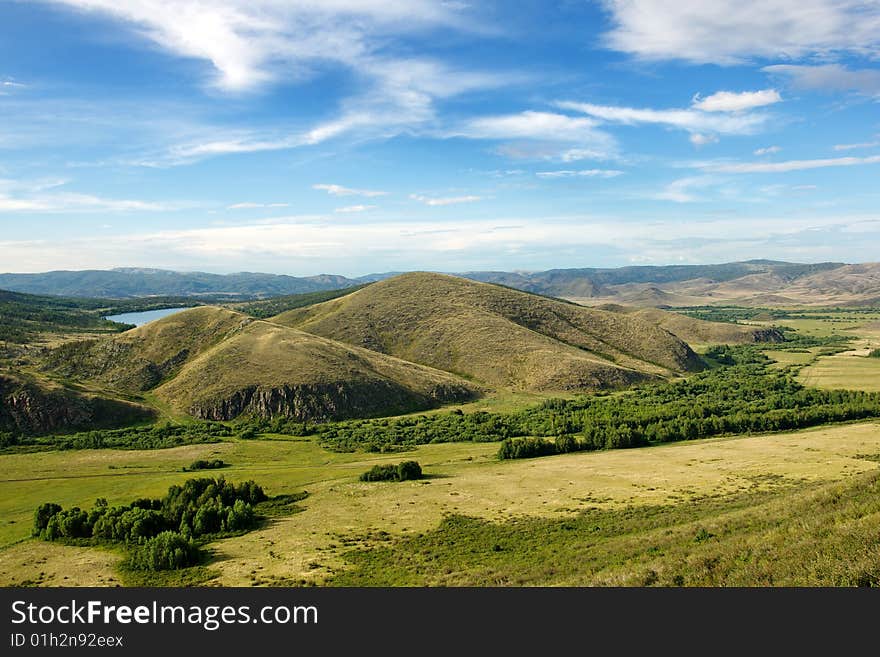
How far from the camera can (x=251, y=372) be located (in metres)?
142

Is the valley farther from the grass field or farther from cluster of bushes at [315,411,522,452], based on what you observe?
cluster of bushes at [315,411,522,452]

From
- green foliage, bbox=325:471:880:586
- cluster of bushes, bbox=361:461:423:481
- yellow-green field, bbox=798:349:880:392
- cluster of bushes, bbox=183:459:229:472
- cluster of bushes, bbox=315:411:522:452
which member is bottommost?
cluster of bushes, bbox=315:411:522:452

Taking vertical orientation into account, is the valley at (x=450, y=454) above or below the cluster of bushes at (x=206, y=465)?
above

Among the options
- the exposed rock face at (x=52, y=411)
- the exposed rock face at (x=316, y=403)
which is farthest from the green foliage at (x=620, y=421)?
the exposed rock face at (x=52, y=411)

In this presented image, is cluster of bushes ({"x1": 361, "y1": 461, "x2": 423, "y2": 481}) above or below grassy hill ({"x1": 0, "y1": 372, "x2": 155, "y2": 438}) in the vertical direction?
below

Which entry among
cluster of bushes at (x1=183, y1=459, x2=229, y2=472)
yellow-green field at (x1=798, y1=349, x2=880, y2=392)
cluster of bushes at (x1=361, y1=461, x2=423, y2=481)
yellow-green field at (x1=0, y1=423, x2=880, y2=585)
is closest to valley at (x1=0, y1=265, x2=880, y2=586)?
yellow-green field at (x1=0, y1=423, x2=880, y2=585)

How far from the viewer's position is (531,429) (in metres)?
114

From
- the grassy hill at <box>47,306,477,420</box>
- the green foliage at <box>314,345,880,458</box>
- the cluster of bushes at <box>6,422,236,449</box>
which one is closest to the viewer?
the green foliage at <box>314,345,880,458</box>

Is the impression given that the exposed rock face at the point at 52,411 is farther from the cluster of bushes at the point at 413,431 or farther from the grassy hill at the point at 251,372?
the cluster of bushes at the point at 413,431

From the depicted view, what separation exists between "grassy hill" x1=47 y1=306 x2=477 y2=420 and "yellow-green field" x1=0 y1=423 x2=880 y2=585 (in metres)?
28.0

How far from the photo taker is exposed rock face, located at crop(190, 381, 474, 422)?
129 metres

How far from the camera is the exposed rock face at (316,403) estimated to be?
129250mm

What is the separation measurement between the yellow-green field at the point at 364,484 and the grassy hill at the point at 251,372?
28008 millimetres

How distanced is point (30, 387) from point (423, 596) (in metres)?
139
